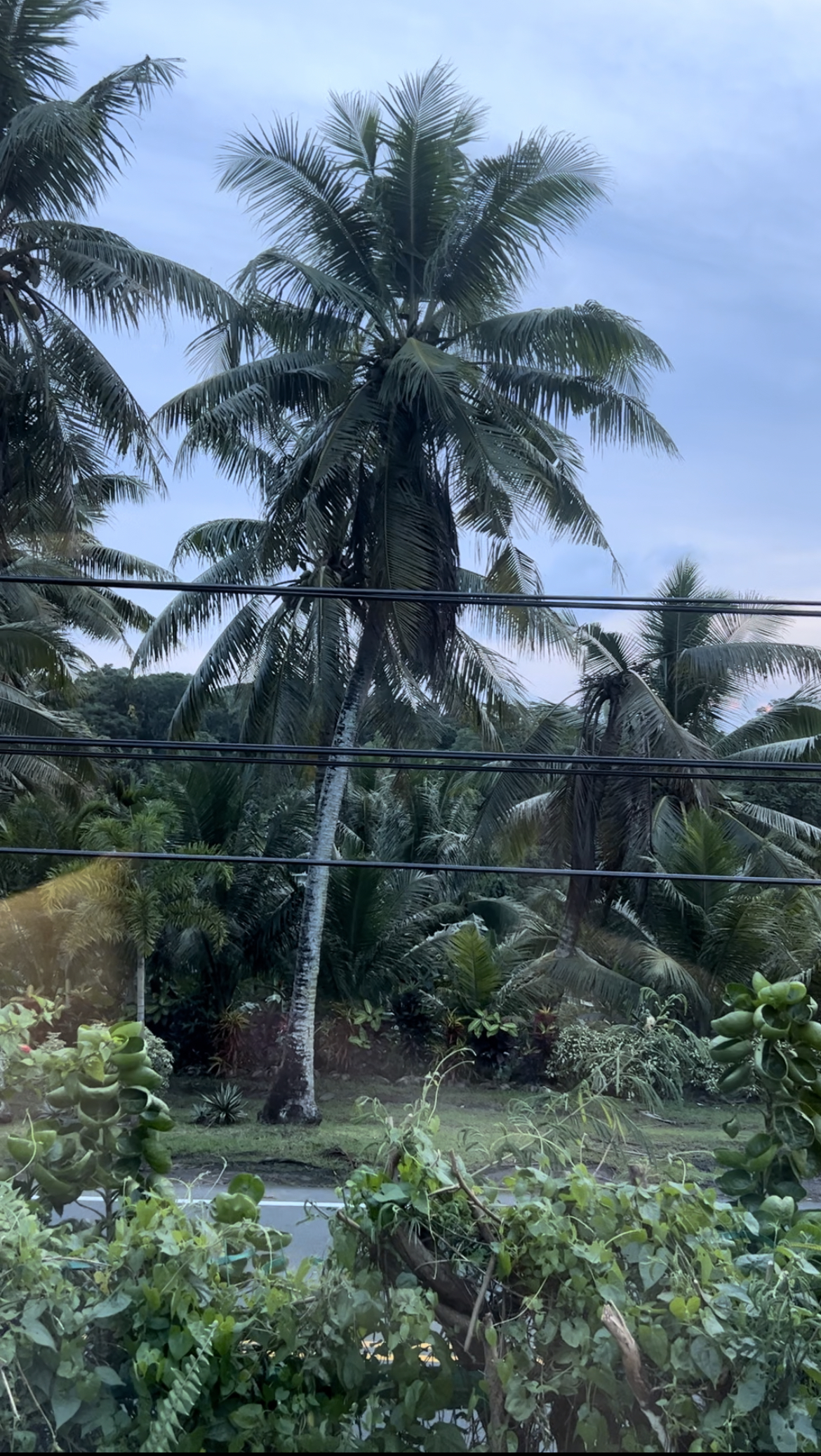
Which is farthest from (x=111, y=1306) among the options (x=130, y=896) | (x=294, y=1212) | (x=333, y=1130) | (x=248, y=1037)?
(x=248, y=1037)

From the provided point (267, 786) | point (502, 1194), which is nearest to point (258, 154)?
point (267, 786)

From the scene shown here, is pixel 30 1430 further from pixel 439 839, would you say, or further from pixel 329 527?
pixel 439 839

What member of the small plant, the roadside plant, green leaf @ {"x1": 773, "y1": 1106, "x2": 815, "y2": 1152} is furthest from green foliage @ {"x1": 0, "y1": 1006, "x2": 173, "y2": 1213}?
the small plant

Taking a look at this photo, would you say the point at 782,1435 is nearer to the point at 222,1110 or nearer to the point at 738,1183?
Answer: the point at 738,1183

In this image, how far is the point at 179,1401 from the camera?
6.83 feet

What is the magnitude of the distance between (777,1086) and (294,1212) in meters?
9.34

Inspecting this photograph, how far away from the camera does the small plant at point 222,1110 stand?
15250 millimetres

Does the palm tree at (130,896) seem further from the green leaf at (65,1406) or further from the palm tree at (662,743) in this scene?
the green leaf at (65,1406)

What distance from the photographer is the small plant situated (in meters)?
15.2

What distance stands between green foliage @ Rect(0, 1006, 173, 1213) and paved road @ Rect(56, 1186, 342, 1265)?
120 millimetres

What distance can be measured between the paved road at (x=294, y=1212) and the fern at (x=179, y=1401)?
0.28m

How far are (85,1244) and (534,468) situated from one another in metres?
13.8

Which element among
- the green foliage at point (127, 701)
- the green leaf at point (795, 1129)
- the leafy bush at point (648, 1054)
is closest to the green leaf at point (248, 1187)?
the green leaf at point (795, 1129)

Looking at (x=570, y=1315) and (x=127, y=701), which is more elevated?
(x=127, y=701)
